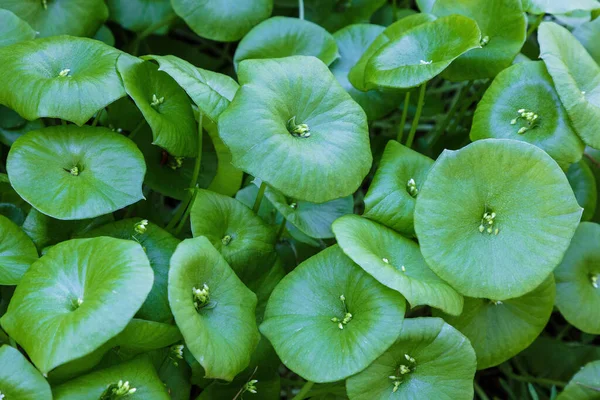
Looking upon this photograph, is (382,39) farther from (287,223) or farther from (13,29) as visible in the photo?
(13,29)

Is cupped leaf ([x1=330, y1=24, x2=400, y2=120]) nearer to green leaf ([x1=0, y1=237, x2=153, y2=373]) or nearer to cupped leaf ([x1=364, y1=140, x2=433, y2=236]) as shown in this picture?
cupped leaf ([x1=364, y1=140, x2=433, y2=236])


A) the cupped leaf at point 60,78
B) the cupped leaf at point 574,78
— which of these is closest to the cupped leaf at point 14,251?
the cupped leaf at point 60,78

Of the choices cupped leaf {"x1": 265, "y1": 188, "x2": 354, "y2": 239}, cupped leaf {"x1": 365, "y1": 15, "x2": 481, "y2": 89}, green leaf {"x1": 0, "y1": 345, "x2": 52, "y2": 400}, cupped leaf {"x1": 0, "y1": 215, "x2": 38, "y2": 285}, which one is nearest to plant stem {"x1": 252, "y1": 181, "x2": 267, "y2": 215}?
cupped leaf {"x1": 265, "y1": 188, "x2": 354, "y2": 239}

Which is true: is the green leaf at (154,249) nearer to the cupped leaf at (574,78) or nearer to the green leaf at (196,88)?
the green leaf at (196,88)

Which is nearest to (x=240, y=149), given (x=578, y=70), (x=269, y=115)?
(x=269, y=115)

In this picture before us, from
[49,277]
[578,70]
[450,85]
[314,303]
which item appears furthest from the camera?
[450,85]

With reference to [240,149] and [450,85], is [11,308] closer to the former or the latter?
[240,149]

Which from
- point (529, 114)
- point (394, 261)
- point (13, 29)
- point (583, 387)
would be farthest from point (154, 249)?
point (583, 387)
